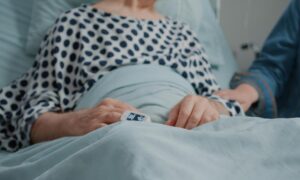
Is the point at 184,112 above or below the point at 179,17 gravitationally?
below

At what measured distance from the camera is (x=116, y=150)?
629 mm

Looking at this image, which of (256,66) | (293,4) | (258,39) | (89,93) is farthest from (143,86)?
(258,39)

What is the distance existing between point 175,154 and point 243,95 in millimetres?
741

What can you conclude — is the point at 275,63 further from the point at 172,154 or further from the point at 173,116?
the point at 172,154

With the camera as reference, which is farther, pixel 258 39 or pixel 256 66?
pixel 258 39

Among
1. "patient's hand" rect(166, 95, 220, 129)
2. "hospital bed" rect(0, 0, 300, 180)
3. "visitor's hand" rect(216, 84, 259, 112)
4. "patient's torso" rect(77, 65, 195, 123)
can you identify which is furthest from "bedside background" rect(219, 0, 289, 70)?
"hospital bed" rect(0, 0, 300, 180)

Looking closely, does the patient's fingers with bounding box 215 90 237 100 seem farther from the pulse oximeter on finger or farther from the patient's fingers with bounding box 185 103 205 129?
the pulse oximeter on finger

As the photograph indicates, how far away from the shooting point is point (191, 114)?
36.2 inches

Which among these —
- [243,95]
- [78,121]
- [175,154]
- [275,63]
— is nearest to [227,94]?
[243,95]

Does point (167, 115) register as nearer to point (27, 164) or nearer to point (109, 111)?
point (109, 111)

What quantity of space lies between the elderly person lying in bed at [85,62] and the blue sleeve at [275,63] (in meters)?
0.20

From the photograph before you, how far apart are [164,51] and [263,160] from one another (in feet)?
2.03

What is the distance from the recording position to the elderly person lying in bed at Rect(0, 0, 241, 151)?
1.07 m

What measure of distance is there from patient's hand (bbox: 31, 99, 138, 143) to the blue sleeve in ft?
1.91
